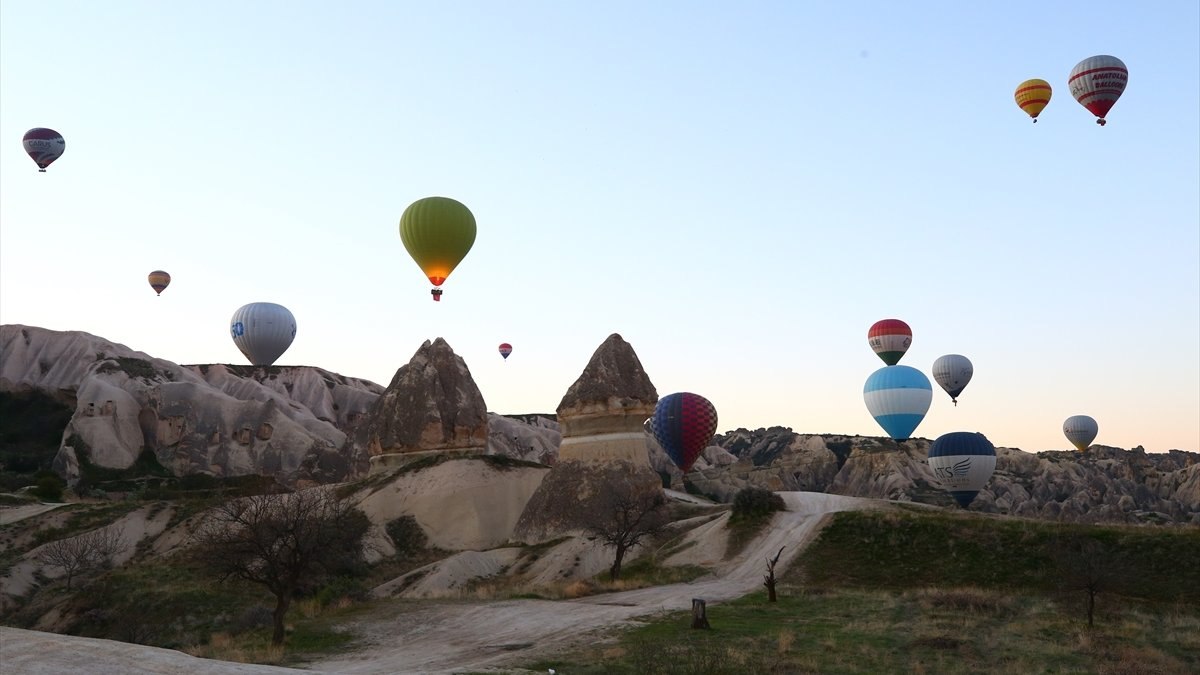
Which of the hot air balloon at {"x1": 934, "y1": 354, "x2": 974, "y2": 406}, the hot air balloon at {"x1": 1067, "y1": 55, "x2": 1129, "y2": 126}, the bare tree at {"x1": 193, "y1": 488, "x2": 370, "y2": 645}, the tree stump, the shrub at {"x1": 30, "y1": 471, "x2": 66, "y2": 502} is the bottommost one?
the tree stump

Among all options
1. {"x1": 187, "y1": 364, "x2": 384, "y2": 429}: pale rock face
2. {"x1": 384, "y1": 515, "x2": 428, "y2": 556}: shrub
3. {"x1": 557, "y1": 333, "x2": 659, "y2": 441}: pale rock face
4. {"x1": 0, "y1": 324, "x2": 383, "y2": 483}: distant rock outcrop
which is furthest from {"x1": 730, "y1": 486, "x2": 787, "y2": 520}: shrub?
{"x1": 187, "y1": 364, "x2": 384, "y2": 429}: pale rock face

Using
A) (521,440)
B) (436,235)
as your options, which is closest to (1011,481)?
(521,440)

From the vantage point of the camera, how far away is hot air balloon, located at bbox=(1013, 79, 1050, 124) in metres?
70.4

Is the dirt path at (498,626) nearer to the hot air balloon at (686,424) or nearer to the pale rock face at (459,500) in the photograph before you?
the pale rock face at (459,500)

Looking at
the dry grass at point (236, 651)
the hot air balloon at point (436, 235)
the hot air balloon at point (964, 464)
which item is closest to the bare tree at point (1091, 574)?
the dry grass at point (236, 651)

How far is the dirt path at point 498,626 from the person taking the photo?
→ 24094 mm

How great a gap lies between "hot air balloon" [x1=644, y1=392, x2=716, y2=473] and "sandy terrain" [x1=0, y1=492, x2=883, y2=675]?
25664mm

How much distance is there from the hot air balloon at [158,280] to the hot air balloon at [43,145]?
35085 mm

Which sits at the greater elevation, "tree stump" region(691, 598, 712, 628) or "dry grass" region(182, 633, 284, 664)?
"tree stump" region(691, 598, 712, 628)

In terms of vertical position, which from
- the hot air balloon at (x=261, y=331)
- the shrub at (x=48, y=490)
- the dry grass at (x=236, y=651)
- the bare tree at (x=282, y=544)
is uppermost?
the hot air balloon at (x=261, y=331)

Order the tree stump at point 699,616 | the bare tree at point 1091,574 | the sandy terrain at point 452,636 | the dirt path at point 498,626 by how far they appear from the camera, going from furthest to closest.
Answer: the bare tree at point 1091,574 → the tree stump at point 699,616 → the dirt path at point 498,626 → the sandy terrain at point 452,636

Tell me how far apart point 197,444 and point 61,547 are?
4798cm

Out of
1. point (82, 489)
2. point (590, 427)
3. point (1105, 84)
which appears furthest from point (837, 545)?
point (82, 489)

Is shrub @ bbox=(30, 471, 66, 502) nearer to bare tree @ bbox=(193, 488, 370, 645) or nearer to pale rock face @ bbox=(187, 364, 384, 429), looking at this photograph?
bare tree @ bbox=(193, 488, 370, 645)
